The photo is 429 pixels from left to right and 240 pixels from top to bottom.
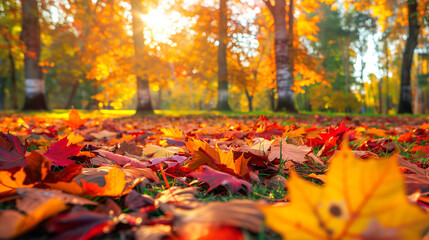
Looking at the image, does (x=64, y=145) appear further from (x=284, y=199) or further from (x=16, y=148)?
(x=284, y=199)

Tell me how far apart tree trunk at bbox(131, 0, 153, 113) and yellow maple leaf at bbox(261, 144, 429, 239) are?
1004 cm

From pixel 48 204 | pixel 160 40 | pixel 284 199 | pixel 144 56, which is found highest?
pixel 160 40

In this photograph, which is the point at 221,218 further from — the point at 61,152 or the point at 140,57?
the point at 140,57

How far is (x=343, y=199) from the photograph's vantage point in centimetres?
44

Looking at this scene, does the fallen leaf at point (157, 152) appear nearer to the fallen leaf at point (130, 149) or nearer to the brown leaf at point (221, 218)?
the fallen leaf at point (130, 149)

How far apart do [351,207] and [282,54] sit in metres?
8.54

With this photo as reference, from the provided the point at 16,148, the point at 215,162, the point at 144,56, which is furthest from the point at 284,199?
the point at 144,56

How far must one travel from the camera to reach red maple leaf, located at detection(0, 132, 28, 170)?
3.35 feet

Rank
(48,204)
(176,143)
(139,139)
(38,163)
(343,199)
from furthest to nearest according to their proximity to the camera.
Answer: (139,139) → (176,143) → (38,163) → (48,204) → (343,199)

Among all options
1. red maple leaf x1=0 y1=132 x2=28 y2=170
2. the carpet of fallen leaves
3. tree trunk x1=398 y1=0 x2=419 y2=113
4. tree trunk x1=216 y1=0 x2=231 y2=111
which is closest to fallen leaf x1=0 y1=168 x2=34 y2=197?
the carpet of fallen leaves

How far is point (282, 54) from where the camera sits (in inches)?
334

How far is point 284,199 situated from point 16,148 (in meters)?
1.04

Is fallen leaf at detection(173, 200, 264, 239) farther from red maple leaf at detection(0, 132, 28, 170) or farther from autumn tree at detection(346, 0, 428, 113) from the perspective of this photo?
autumn tree at detection(346, 0, 428, 113)

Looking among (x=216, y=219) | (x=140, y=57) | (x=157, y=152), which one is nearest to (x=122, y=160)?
(x=157, y=152)
